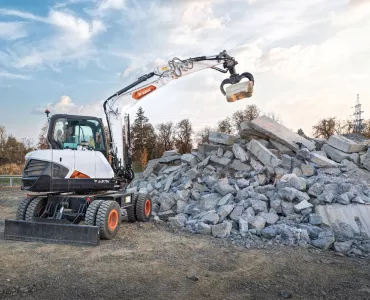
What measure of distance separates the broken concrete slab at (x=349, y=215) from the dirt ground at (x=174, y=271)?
52.0 inches

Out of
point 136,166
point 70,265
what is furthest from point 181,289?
point 136,166

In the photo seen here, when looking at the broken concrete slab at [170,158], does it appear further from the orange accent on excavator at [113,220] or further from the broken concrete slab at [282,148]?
the orange accent on excavator at [113,220]

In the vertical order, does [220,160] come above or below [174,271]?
above

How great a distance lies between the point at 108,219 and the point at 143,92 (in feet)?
11.4

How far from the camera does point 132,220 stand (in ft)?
30.6

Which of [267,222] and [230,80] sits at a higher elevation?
[230,80]

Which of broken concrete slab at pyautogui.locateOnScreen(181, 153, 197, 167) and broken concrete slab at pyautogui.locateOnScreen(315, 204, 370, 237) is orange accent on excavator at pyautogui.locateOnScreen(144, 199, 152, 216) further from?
broken concrete slab at pyautogui.locateOnScreen(315, 204, 370, 237)

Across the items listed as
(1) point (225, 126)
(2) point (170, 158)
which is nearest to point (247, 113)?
(1) point (225, 126)

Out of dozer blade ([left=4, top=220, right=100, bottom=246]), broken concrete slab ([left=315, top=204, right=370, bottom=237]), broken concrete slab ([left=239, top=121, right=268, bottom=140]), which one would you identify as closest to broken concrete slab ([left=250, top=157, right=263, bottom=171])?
broken concrete slab ([left=239, top=121, right=268, bottom=140])

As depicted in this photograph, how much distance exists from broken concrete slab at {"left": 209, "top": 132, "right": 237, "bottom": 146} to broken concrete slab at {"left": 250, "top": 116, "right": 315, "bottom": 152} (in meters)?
0.82

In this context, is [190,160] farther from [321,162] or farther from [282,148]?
[321,162]

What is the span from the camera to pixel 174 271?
5598 mm

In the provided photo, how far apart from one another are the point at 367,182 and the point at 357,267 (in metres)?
5.11

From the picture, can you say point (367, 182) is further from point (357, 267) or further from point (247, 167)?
point (357, 267)
